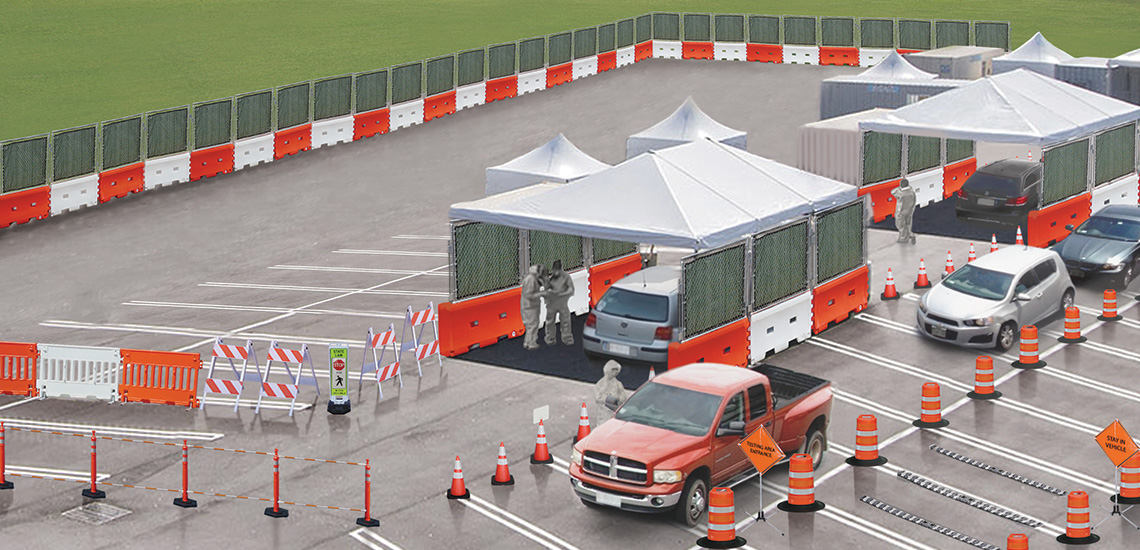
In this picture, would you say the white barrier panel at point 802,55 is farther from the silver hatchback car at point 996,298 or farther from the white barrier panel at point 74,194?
the silver hatchback car at point 996,298

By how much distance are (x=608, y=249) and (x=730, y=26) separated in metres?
35.1

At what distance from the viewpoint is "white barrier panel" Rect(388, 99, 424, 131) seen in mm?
50906

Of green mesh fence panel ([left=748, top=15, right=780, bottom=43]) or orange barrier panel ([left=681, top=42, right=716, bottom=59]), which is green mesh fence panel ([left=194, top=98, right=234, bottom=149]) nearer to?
orange barrier panel ([left=681, top=42, right=716, bottom=59])

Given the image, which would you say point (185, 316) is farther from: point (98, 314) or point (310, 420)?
point (310, 420)

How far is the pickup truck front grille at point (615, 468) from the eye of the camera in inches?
754

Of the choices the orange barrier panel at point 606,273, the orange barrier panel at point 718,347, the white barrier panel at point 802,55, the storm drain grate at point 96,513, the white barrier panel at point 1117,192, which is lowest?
the storm drain grate at point 96,513

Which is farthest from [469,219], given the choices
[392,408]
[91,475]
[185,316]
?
[91,475]

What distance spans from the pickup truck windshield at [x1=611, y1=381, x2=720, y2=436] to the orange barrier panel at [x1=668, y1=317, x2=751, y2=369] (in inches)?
177

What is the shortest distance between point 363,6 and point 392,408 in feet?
177

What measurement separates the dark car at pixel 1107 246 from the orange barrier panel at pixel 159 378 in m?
17.2

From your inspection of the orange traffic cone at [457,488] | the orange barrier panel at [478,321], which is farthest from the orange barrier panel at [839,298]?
the orange traffic cone at [457,488]

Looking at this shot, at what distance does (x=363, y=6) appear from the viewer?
76125mm

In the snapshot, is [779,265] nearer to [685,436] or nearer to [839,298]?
[839,298]

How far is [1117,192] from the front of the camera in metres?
38.5
